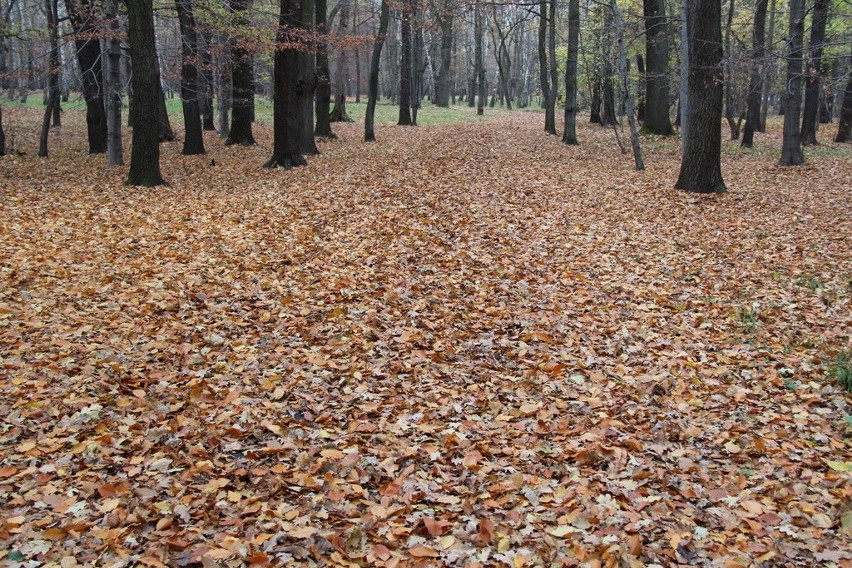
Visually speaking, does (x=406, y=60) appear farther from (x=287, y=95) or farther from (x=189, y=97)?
(x=287, y=95)

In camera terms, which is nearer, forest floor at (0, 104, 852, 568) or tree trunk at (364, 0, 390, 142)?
forest floor at (0, 104, 852, 568)

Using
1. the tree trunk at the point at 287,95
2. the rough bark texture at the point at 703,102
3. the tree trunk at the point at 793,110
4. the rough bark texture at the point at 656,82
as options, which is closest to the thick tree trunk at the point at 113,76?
the tree trunk at the point at 287,95

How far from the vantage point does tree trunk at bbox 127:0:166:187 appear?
12.7 m

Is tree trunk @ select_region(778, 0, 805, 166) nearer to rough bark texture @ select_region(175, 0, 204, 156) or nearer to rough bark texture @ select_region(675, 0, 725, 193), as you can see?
rough bark texture @ select_region(675, 0, 725, 193)

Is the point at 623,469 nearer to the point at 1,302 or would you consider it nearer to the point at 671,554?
the point at 671,554

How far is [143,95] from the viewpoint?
12.8 metres

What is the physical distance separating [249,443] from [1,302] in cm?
411

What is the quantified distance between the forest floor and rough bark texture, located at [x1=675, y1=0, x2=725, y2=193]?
3.93 ft

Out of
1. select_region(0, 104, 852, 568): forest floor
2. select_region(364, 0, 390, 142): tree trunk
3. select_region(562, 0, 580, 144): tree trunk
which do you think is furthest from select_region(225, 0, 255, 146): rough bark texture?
select_region(562, 0, 580, 144): tree trunk

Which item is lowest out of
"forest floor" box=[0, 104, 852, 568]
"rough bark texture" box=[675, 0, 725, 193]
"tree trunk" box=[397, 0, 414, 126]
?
"forest floor" box=[0, 104, 852, 568]

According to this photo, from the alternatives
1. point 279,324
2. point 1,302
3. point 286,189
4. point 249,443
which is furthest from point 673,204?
point 1,302

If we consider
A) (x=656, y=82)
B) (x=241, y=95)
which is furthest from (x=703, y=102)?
(x=241, y=95)

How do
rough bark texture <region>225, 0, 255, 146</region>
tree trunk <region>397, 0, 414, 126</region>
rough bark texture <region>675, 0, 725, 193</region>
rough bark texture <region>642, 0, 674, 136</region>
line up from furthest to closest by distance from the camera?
tree trunk <region>397, 0, 414, 126</region> → rough bark texture <region>642, 0, 674, 136</region> → rough bark texture <region>225, 0, 255, 146</region> → rough bark texture <region>675, 0, 725, 193</region>

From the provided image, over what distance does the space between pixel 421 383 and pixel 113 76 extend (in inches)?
493
